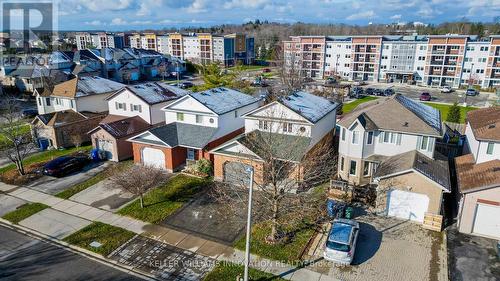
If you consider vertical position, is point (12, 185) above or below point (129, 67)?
below

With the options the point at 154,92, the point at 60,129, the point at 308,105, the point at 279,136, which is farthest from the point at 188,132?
the point at 60,129

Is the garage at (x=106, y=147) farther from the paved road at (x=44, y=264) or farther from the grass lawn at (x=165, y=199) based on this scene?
the paved road at (x=44, y=264)

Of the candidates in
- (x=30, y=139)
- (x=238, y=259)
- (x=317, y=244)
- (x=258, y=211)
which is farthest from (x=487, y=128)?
(x=30, y=139)

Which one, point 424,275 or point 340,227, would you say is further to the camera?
point 340,227

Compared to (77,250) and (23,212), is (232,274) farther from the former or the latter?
(23,212)

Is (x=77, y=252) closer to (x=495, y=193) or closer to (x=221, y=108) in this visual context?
(x=221, y=108)

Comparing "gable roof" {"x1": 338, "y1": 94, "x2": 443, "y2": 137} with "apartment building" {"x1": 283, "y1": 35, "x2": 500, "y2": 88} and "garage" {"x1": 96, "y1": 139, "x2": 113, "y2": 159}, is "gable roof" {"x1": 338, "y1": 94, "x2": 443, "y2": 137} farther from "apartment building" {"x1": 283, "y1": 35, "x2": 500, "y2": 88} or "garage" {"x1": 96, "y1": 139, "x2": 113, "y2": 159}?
"apartment building" {"x1": 283, "y1": 35, "x2": 500, "y2": 88}
